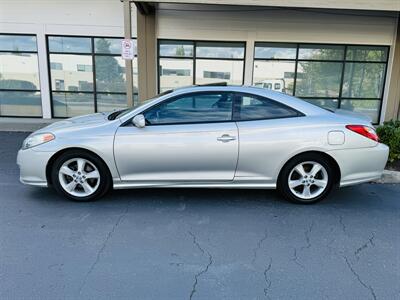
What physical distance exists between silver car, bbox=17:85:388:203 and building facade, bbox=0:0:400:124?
5731mm

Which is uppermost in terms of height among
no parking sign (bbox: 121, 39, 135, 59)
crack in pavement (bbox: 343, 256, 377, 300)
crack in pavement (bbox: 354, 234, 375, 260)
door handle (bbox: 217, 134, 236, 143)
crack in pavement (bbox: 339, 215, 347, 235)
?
no parking sign (bbox: 121, 39, 135, 59)

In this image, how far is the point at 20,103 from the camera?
10.9 m

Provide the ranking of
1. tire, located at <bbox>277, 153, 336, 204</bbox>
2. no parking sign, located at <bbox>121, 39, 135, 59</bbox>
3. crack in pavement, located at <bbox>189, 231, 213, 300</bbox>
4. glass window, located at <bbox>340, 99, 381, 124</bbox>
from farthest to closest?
1. glass window, located at <bbox>340, 99, 381, 124</bbox>
2. no parking sign, located at <bbox>121, 39, 135, 59</bbox>
3. tire, located at <bbox>277, 153, 336, 204</bbox>
4. crack in pavement, located at <bbox>189, 231, 213, 300</bbox>

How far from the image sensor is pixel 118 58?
10680 millimetres

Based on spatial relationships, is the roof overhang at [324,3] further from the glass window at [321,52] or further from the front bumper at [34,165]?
the front bumper at [34,165]

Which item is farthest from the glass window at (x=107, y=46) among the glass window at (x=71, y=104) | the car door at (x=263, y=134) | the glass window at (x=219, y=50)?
the car door at (x=263, y=134)

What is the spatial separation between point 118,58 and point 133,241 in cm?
854

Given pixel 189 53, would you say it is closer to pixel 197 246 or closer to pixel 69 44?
pixel 69 44

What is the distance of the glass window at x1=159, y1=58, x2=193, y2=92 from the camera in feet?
34.6

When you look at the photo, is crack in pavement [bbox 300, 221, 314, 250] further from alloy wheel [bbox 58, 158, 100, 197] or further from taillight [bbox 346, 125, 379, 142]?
alloy wheel [bbox 58, 158, 100, 197]

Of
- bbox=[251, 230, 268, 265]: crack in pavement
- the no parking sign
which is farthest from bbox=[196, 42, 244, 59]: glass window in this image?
bbox=[251, 230, 268, 265]: crack in pavement

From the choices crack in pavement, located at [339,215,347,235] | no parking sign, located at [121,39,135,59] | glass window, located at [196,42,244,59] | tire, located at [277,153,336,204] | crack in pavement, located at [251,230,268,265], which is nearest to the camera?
crack in pavement, located at [251,230,268,265]

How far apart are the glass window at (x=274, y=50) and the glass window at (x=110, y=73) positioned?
14.5 ft

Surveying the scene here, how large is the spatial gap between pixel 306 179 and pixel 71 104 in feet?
29.3
